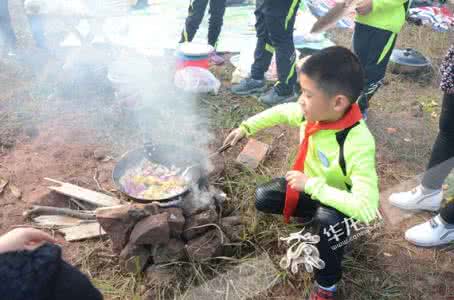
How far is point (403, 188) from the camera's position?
3844 millimetres

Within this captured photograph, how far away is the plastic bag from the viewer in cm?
506

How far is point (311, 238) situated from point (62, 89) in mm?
3988

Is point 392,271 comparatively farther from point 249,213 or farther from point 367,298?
point 249,213

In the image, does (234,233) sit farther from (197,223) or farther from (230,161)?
(230,161)

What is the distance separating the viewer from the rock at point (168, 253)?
2.76m

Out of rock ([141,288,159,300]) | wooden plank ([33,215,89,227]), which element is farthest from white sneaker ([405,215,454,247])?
wooden plank ([33,215,89,227])

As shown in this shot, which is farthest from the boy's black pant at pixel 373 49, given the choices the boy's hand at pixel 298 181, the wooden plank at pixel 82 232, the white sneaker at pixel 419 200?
the wooden plank at pixel 82 232

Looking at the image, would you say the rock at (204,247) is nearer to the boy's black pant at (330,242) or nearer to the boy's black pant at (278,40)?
the boy's black pant at (330,242)

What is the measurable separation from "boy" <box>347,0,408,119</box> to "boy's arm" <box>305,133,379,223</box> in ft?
6.96

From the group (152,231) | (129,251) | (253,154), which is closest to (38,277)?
(152,231)

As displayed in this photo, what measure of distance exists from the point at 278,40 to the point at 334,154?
2665 millimetres

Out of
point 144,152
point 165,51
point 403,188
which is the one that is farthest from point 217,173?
point 165,51

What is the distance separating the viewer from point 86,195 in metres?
3.29

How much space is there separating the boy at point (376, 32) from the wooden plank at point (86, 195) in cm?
308
